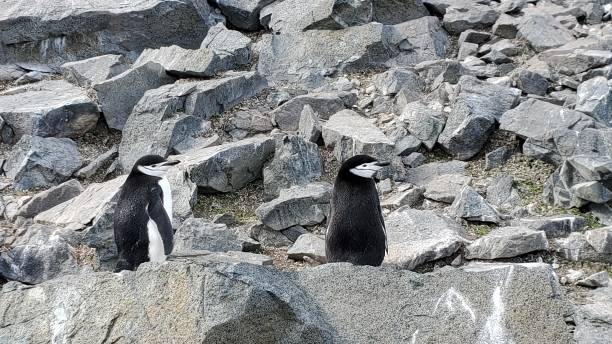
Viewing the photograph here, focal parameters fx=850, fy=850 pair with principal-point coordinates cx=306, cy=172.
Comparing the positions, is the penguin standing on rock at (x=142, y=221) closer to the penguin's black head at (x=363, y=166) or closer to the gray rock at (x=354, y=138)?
the penguin's black head at (x=363, y=166)

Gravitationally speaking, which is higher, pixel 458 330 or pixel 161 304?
pixel 161 304

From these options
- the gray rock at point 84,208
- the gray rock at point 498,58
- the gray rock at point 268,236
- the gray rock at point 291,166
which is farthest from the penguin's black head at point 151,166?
the gray rock at point 498,58

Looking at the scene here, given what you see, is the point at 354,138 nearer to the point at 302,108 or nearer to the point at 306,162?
the point at 306,162

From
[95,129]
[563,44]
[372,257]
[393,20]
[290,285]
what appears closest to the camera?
[290,285]

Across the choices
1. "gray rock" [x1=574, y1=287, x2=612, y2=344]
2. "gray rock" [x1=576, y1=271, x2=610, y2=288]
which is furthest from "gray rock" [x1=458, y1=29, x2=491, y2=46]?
"gray rock" [x1=574, y1=287, x2=612, y2=344]

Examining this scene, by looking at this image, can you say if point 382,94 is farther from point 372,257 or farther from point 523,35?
point 372,257

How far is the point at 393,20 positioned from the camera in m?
12.4

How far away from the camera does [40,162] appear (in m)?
9.08

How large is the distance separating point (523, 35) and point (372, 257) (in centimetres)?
592

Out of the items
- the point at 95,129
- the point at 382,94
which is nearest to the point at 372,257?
the point at 382,94

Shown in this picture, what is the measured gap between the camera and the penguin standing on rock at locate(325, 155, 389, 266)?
662 cm

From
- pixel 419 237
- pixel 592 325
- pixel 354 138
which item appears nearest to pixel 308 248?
pixel 419 237

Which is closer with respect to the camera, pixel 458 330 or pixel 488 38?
pixel 458 330

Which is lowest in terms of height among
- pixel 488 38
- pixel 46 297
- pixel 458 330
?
pixel 488 38
